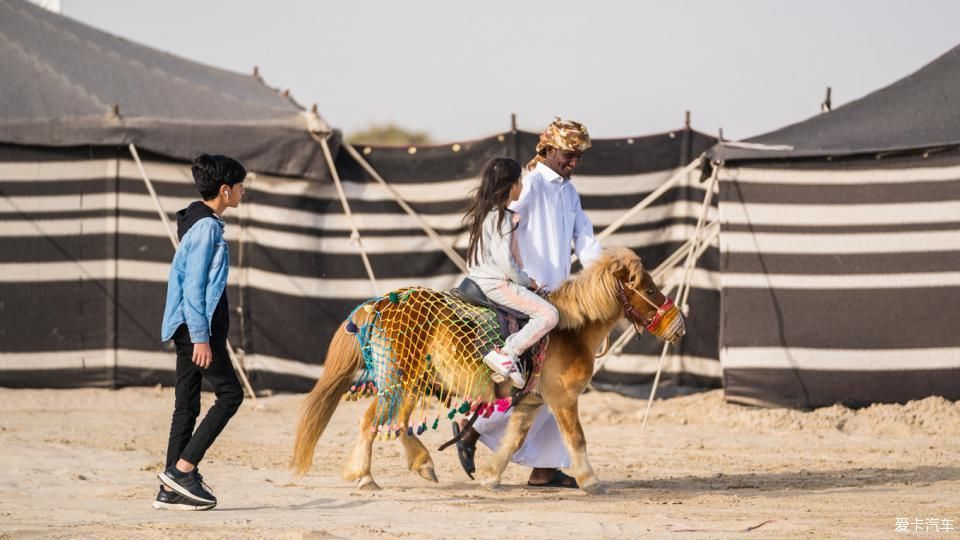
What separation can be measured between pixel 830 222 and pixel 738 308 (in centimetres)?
93

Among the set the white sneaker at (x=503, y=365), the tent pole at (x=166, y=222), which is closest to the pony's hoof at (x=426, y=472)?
the white sneaker at (x=503, y=365)

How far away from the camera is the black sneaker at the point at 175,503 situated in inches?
232

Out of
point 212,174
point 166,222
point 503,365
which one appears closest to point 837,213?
point 503,365

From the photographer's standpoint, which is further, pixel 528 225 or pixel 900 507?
pixel 528 225

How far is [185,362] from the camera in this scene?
590 centimetres

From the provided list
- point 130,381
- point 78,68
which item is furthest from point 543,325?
point 78,68

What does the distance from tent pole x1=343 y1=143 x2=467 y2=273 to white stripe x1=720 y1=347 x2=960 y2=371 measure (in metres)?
2.31

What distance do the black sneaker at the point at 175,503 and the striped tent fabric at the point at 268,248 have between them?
474 centimetres

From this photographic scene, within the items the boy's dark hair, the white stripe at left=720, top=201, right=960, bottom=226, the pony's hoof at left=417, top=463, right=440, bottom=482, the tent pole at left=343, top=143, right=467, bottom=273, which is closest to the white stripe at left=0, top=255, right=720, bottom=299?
the tent pole at left=343, top=143, right=467, bottom=273

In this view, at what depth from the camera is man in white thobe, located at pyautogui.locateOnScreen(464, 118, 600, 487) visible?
6984 mm

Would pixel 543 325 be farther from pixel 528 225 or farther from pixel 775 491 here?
pixel 775 491

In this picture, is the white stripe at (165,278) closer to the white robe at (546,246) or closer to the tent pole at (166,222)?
the tent pole at (166,222)

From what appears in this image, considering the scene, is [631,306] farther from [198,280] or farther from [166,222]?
[166,222]

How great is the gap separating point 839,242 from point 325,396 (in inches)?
188
